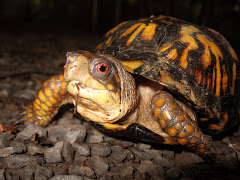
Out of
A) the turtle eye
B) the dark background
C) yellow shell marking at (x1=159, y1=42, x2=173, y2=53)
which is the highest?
yellow shell marking at (x1=159, y1=42, x2=173, y2=53)

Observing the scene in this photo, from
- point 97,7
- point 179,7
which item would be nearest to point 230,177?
point 97,7

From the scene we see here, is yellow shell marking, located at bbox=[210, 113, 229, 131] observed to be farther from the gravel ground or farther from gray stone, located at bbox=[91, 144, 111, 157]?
gray stone, located at bbox=[91, 144, 111, 157]

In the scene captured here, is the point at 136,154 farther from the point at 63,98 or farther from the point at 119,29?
the point at 119,29

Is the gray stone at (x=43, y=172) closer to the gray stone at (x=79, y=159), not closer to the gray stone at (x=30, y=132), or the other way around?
the gray stone at (x=79, y=159)

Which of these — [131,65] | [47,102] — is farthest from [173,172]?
[47,102]

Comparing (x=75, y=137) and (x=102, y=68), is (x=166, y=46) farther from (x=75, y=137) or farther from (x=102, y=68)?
(x=75, y=137)

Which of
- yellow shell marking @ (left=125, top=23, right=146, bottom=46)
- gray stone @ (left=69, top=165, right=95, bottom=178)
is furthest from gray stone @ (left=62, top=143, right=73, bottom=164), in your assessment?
yellow shell marking @ (left=125, top=23, right=146, bottom=46)

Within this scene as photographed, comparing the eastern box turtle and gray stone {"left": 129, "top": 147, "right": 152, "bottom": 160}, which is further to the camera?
gray stone {"left": 129, "top": 147, "right": 152, "bottom": 160}

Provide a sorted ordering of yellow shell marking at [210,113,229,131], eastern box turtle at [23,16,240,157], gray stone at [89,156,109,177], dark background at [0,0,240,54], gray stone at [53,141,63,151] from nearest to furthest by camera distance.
A: eastern box turtle at [23,16,240,157] → gray stone at [89,156,109,177] → gray stone at [53,141,63,151] → yellow shell marking at [210,113,229,131] → dark background at [0,0,240,54]
